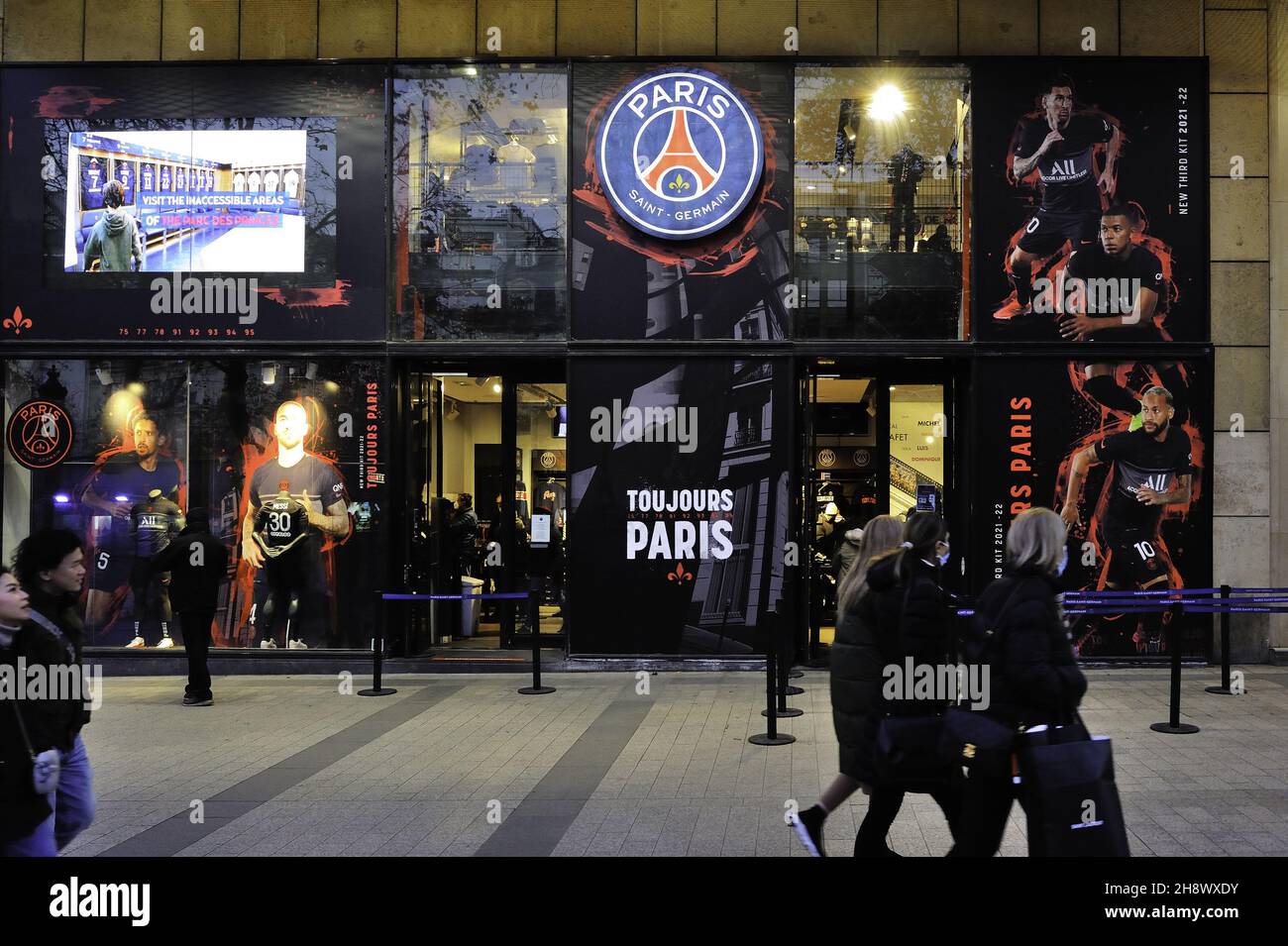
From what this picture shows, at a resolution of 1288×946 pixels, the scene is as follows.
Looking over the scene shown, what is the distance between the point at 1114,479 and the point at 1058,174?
12.0ft

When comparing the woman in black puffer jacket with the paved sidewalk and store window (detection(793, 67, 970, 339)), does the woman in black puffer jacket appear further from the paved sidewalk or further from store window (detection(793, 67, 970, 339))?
store window (detection(793, 67, 970, 339))

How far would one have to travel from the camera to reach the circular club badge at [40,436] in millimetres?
12016

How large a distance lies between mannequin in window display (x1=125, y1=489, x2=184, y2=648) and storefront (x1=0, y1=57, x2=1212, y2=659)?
0.04 metres

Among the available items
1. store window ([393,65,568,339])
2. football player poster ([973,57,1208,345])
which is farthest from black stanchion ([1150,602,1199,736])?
store window ([393,65,568,339])

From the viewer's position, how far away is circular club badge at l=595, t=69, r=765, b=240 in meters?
11.8

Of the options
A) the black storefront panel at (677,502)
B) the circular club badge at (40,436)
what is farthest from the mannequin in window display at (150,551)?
the black storefront panel at (677,502)

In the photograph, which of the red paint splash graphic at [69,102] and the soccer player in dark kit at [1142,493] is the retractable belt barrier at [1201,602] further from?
the red paint splash graphic at [69,102]

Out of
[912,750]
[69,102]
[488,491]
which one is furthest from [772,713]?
[69,102]

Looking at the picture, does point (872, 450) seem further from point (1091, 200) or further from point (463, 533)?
point (463, 533)

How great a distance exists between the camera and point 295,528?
39.1 feet

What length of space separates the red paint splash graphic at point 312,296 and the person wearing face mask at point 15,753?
28.4 feet
